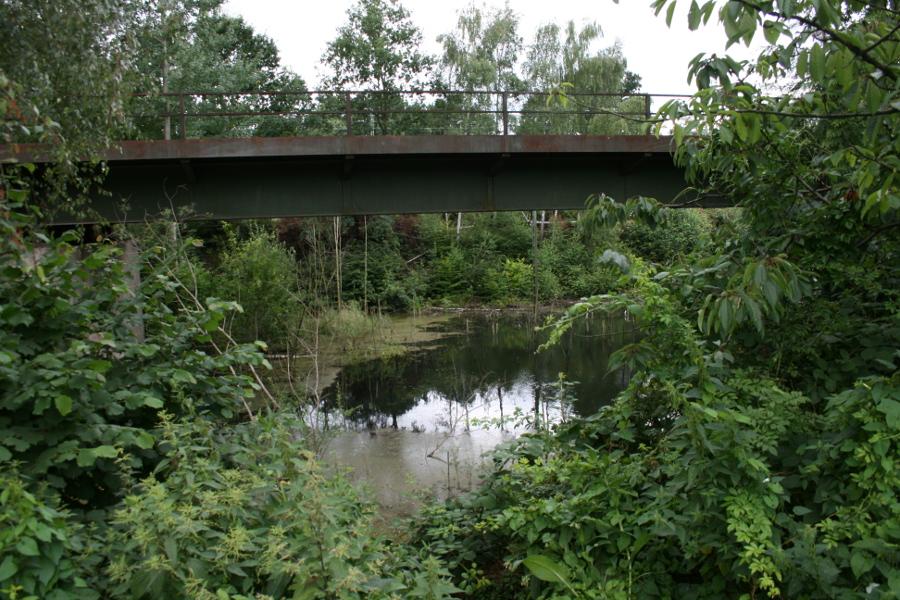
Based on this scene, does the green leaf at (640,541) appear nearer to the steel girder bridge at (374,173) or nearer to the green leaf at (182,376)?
the green leaf at (182,376)

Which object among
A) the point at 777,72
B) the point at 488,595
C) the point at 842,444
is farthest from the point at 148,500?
the point at 777,72

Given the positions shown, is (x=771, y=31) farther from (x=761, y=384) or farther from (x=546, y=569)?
(x=546, y=569)

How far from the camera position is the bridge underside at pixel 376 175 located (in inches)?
373

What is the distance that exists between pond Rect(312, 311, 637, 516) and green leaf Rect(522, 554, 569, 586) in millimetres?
1275

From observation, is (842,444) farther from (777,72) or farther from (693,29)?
(777,72)

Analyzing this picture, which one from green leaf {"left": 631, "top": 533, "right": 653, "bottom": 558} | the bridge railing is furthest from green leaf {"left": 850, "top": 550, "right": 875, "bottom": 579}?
the bridge railing

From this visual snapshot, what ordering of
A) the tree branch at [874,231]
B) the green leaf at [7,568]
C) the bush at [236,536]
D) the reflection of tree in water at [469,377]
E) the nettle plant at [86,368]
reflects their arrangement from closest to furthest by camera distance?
the green leaf at [7,568], the bush at [236,536], the nettle plant at [86,368], the tree branch at [874,231], the reflection of tree in water at [469,377]

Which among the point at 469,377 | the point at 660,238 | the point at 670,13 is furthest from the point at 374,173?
the point at 660,238

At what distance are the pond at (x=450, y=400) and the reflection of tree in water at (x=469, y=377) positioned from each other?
0.02 meters

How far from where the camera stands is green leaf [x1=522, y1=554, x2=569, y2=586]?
11.0ft

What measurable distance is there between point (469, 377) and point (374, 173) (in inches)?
197

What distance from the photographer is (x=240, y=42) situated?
33.2 metres

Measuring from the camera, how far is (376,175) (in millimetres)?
10367

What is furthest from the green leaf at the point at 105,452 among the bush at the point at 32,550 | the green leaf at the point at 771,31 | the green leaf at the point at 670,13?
the green leaf at the point at 771,31
